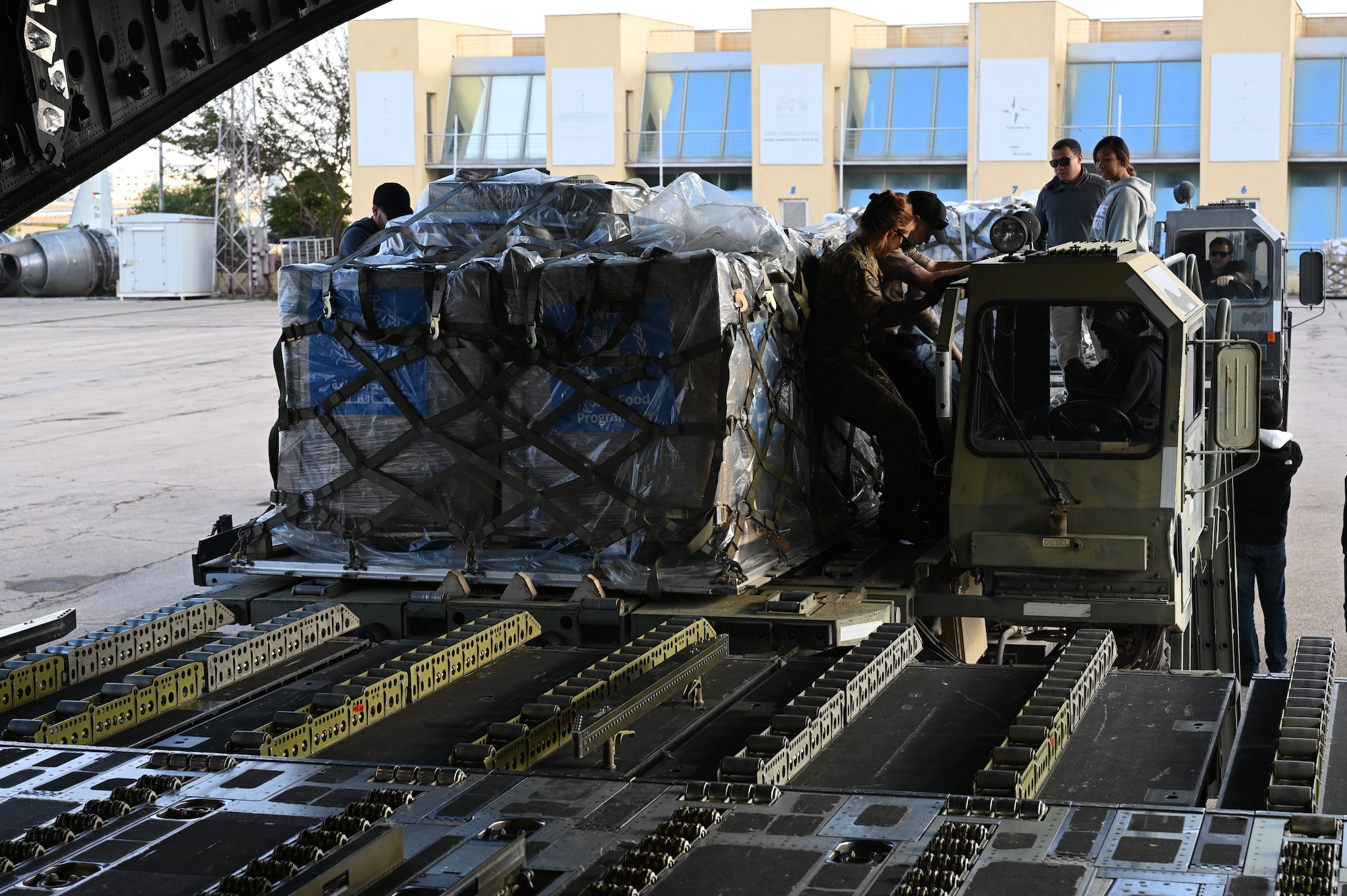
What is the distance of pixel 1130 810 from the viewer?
3.00 metres

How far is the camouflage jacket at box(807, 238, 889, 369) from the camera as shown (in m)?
7.04

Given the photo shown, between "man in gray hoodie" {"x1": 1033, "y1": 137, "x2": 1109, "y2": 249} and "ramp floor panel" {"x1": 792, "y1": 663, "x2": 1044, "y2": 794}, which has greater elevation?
"man in gray hoodie" {"x1": 1033, "y1": 137, "x2": 1109, "y2": 249}

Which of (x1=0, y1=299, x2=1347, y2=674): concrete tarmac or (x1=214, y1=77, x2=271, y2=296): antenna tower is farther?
(x1=214, y1=77, x2=271, y2=296): antenna tower

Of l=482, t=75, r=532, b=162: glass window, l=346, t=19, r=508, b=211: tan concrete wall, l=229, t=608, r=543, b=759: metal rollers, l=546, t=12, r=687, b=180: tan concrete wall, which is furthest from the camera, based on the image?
l=482, t=75, r=532, b=162: glass window

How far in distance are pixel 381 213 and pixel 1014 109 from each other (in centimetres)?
4347

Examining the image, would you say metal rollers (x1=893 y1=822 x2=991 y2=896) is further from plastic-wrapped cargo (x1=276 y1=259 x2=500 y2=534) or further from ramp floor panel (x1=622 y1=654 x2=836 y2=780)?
plastic-wrapped cargo (x1=276 y1=259 x2=500 y2=534)

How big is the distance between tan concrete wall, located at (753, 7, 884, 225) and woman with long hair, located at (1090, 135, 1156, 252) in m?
41.5

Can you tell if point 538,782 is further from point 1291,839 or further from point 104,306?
point 104,306

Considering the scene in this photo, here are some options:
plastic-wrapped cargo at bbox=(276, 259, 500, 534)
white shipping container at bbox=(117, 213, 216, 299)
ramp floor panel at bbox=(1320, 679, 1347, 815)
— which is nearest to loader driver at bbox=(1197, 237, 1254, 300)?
plastic-wrapped cargo at bbox=(276, 259, 500, 534)

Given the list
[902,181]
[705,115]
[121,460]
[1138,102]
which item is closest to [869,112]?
[902,181]

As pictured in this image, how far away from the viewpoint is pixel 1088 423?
20.2 ft

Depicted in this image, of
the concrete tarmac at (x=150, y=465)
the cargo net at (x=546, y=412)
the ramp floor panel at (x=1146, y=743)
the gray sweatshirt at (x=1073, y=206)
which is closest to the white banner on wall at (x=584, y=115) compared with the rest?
the concrete tarmac at (x=150, y=465)

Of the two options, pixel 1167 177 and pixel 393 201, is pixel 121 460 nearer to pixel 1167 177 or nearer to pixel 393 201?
pixel 393 201

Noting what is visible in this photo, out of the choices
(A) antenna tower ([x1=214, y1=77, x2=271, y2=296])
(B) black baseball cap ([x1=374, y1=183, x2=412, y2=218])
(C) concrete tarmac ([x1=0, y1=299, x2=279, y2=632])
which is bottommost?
(C) concrete tarmac ([x1=0, y1=299, x2=279, y2=632])
